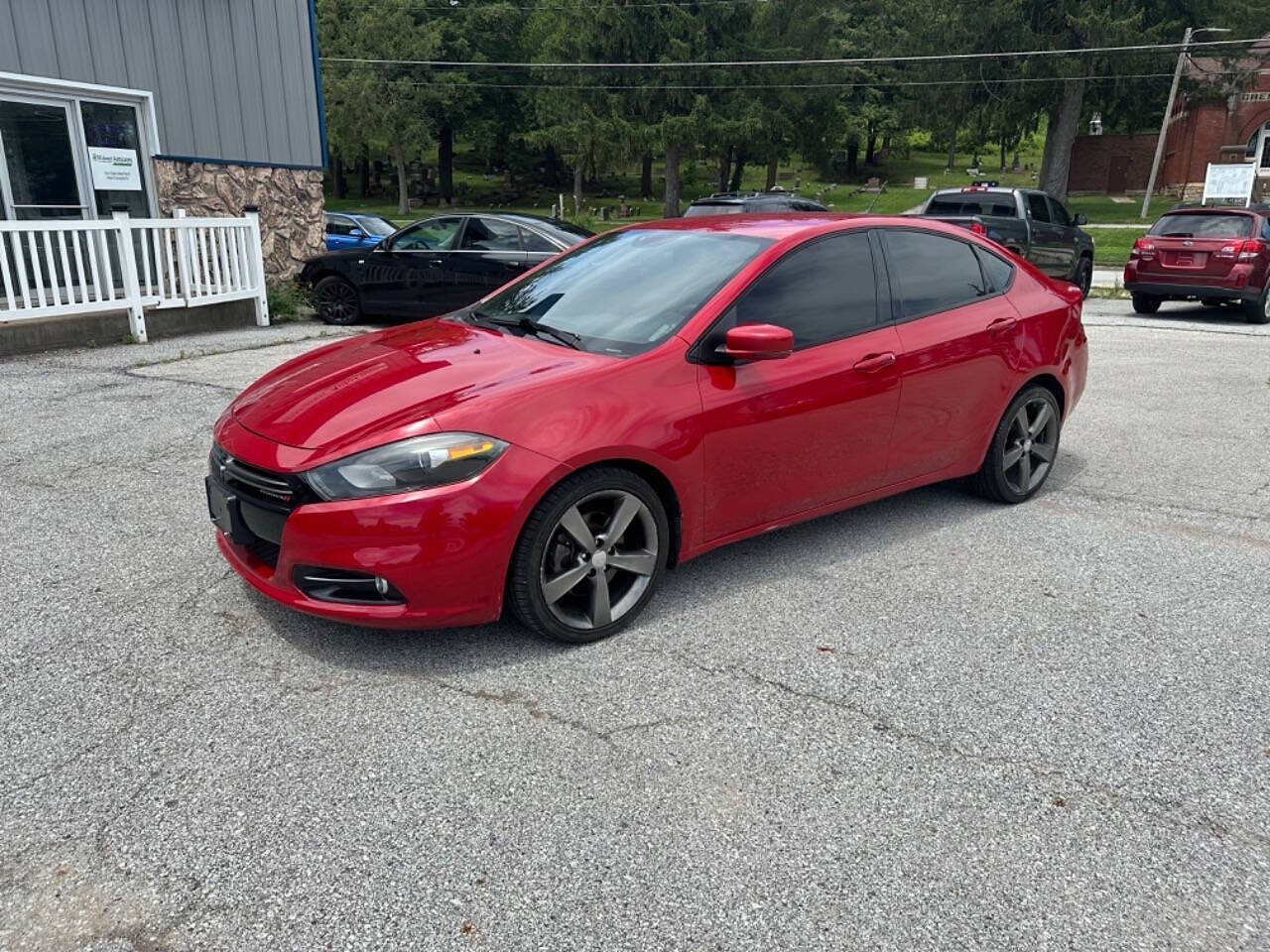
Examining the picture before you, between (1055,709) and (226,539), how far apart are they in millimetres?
3068

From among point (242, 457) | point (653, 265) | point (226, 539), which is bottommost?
point (226, 539)

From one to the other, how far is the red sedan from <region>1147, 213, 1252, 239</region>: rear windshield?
10.4 m

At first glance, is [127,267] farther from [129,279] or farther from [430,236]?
[430,236]

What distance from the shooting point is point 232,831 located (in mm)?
2488

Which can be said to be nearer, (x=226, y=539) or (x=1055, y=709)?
(x=1055, y=709)

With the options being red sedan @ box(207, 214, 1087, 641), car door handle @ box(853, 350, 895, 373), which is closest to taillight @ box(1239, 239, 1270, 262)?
red sedan @ box(207, 214, 1087, 641)

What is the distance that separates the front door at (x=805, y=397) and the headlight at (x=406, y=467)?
38.1 inches

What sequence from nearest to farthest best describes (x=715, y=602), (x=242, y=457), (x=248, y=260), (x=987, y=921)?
(x=987, y=921)
(x=242, y=457)
(x=715, y=602)
(x=248, y=260)

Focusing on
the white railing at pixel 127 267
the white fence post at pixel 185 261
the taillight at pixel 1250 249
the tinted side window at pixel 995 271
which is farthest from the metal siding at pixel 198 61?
the taillight at pixel 1250 249

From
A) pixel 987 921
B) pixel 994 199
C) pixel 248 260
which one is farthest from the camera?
pixel 994 199

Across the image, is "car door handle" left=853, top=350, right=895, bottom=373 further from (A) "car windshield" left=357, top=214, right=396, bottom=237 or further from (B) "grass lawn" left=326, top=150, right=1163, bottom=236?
(B) "grass lawn" left=326, top=150, right=1163, bottom=236

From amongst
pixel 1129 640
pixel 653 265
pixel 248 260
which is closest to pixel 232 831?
pixel 653 265

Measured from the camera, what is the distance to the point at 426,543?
10.2ft

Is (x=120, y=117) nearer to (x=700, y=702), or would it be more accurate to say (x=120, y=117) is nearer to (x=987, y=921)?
(x=700, y=702)
